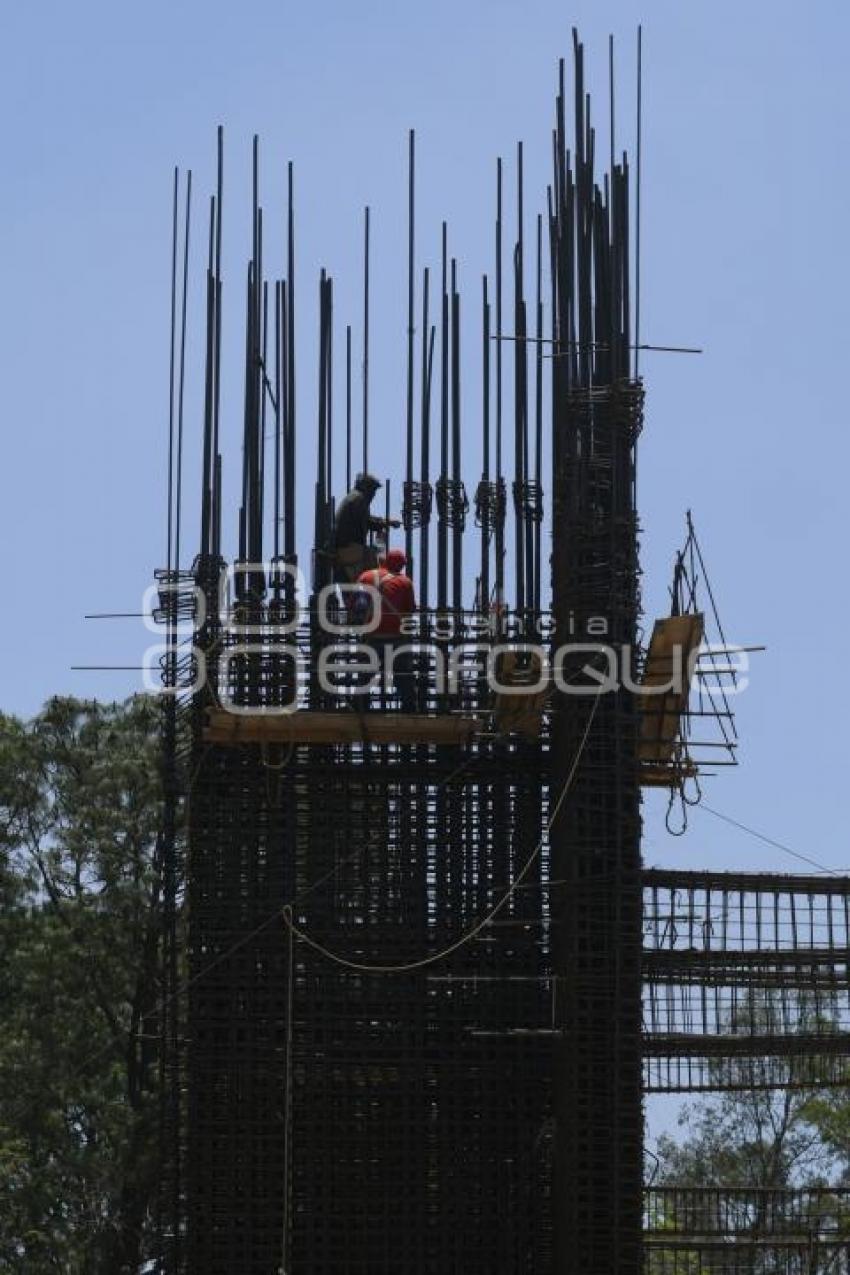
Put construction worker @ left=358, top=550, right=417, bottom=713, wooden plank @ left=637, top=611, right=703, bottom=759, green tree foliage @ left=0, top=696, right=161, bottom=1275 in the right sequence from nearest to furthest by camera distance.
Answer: wooden plank @ left=637, top=611, right=703, bottom=759, construction worker @ left=358, top=550, right=417, bottom=713, green tree foliage @ left=0, top=696, right=161, bottom=1275

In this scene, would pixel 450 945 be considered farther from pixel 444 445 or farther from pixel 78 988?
pixel 78 988

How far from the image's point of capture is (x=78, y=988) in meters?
30.8

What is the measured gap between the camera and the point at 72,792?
31.3 meters

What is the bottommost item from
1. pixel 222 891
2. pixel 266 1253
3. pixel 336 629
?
pixel 266 1253

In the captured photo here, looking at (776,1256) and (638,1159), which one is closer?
(638,1159)

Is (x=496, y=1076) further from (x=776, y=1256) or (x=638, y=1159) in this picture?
(x=776, y=1256)

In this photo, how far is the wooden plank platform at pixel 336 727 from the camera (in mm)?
20266

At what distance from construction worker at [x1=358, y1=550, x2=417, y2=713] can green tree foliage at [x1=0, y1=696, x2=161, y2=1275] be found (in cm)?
956

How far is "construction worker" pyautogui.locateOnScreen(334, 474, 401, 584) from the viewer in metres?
21.0

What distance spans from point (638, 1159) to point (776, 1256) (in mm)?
4939

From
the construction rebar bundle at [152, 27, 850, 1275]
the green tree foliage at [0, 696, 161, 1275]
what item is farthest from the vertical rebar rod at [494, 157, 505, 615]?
the green tree foliage at [0, 696, 161, 1275]

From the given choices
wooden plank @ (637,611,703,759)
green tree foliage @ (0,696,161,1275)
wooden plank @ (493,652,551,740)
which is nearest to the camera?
wooden plank @ (493,652,551,740)

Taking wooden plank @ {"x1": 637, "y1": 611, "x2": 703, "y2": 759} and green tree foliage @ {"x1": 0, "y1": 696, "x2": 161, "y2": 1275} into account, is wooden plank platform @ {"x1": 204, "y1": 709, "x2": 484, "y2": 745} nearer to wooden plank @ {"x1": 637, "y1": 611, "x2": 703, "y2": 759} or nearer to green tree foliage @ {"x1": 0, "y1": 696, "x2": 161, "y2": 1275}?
wooden plank @ {"x1": 637, "y1": 611, "x2": 703, "y2": 759}

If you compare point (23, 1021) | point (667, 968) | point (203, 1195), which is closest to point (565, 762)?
point (667, 968)
